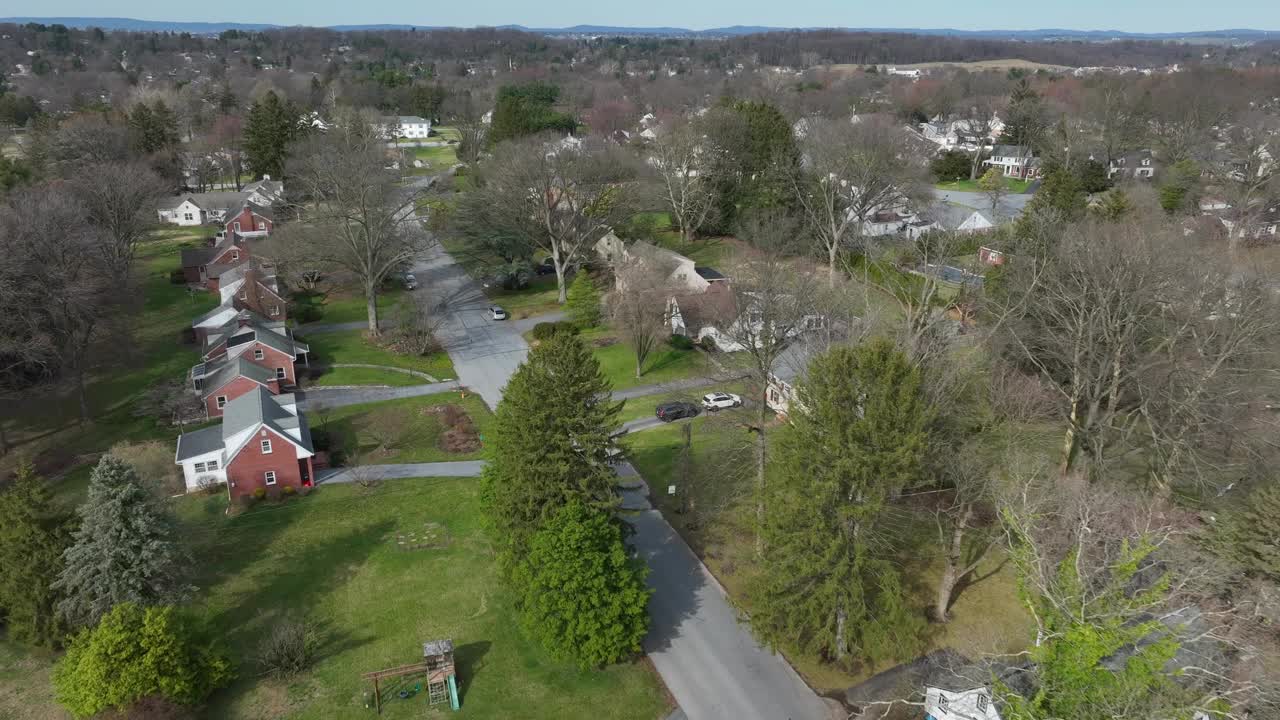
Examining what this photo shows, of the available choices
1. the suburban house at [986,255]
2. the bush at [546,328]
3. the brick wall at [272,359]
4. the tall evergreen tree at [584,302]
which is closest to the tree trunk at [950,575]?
the bush at [546,328]

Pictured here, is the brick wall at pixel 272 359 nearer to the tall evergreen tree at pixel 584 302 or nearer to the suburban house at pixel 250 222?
the tall evergreen tree at pixel 584 302

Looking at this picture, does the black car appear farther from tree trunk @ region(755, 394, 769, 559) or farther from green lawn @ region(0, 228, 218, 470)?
green lawn @ region(0, 228, 218, 470)

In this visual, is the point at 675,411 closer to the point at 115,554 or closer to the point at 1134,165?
the point at 115,554

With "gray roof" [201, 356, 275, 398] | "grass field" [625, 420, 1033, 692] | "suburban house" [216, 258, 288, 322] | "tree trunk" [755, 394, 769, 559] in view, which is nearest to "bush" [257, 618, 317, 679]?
"grass field" [625, 420, 1033, 692]

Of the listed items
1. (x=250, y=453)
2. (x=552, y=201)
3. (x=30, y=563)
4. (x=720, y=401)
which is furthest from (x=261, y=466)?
(x=552, y=201)

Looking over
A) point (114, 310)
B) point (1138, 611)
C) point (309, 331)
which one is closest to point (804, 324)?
point (1138, 611)
